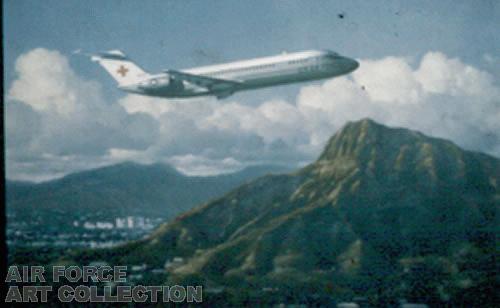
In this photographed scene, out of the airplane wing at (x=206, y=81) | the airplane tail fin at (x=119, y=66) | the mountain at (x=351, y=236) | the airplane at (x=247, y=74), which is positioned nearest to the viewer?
the airplane at (x=247, y=74)

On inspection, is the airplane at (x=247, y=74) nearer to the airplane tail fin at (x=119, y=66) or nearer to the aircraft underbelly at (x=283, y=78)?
the aircraft underbelly at (x=283, y=78)

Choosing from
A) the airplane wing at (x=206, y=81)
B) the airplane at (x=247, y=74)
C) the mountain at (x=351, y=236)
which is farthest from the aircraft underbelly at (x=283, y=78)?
the mountain at (x=351, y=236)

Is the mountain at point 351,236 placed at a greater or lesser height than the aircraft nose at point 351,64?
lesser

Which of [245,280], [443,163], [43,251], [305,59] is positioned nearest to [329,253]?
[245,280]

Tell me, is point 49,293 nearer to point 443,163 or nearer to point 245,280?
point 245,280

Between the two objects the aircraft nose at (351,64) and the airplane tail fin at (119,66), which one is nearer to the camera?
the aircraft nose at (351,64)
